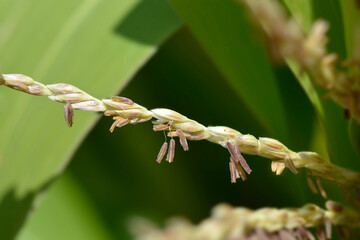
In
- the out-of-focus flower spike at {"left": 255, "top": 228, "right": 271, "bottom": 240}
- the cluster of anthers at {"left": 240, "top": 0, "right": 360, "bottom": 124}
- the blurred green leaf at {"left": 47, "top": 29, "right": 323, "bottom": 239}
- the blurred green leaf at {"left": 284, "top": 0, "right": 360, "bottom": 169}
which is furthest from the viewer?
the blurred green leaf at {"left": 47, "top": 29, "right": 323, "bottom": 239}

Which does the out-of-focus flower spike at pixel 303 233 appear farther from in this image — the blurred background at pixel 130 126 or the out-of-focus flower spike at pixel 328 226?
the blurred background at pixel 130 126

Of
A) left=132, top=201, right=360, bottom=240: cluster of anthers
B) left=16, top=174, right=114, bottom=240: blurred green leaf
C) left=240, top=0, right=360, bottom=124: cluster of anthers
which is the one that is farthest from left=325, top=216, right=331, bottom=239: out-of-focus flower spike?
left=16, top=174, right=114, bottom=240: blurred green leaf

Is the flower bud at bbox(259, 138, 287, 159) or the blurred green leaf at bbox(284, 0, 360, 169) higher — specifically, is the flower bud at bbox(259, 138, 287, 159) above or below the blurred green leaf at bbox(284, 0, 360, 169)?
below

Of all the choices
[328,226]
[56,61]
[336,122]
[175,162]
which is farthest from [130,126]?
[328,226]

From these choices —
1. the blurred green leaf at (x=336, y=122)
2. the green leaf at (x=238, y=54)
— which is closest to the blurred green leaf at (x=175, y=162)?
the green leaf at (x=238, y=54)

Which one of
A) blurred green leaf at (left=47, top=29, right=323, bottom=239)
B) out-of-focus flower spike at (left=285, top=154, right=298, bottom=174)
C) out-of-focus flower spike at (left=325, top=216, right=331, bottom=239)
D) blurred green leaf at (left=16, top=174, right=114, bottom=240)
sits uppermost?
out-of-focus flower spike at (left=285, top=154, right=298, bottom=174)

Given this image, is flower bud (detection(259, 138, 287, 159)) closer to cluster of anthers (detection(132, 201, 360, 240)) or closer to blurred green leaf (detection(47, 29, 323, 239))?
cluster of anthers (detection(132, 201, 360, 240))
